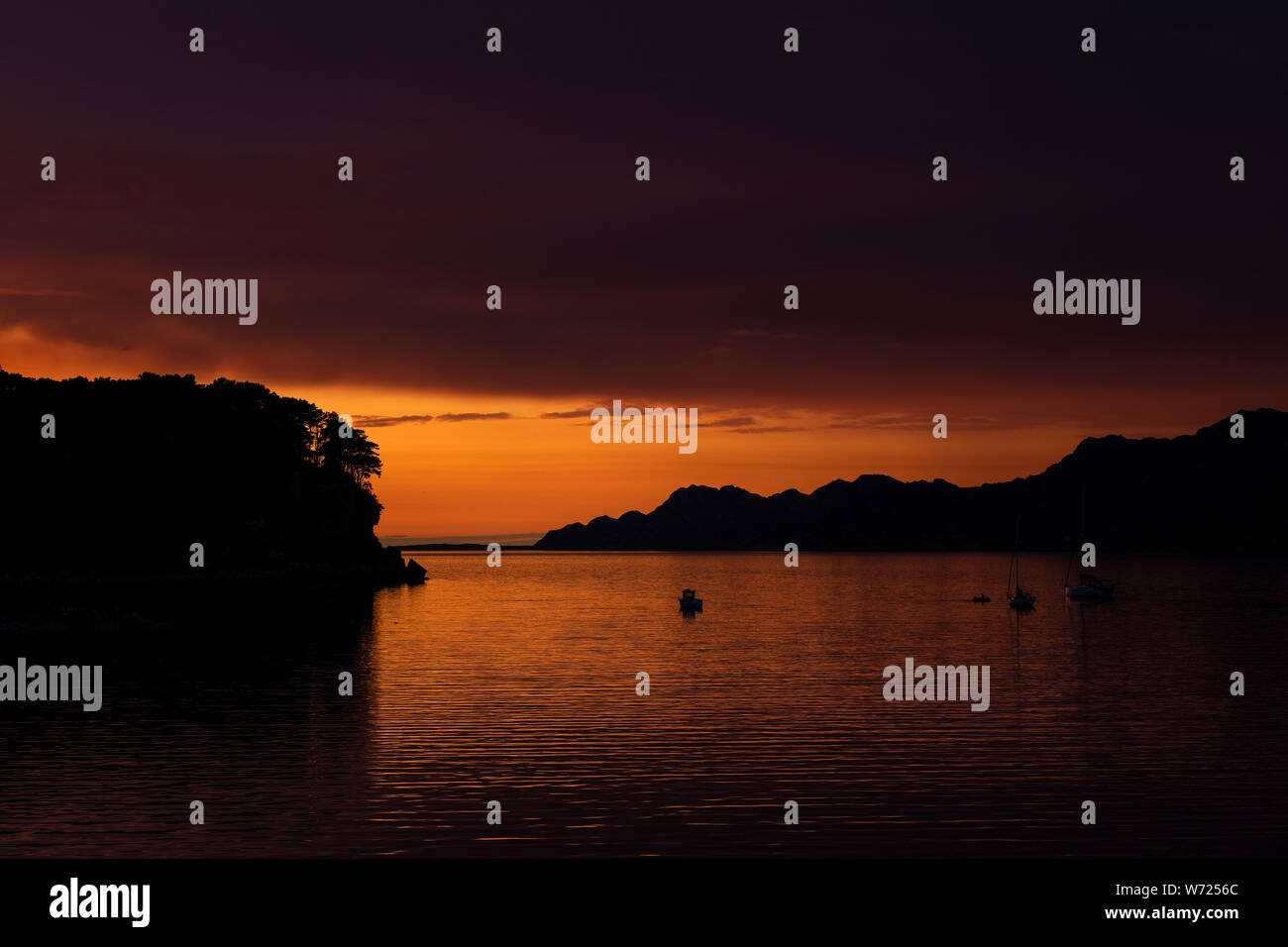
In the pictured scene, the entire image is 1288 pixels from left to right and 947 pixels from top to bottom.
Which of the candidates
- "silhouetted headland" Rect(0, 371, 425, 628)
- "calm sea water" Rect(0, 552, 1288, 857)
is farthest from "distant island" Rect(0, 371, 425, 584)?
"calm sea water" Rect(0, 552, 1288, 857)

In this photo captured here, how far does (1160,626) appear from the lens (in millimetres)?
117188

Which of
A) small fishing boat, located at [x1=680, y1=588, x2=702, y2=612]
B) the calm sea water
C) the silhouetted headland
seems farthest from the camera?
the silhouetted headland

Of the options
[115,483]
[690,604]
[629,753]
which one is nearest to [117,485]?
[115,483]

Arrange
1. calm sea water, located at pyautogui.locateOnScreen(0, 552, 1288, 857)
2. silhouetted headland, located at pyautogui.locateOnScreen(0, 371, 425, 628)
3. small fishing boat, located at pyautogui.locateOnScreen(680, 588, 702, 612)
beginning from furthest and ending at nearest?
silhouetted headland, located at pyautogui.locateOnScreen(0, 371, 425, 628), small fishing boat, located at pyautogui.locateOnScreen(680, 588, 702, 612), calm sea water, located at pyautogui.locateOnScreen(0, 552, 1288, 857)

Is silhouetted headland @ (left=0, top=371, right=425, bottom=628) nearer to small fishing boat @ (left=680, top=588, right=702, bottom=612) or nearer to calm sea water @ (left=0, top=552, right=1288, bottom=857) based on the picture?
small fishing boat @ (left=680, top=588, right=702, bottom=612)

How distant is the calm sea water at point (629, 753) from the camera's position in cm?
2852

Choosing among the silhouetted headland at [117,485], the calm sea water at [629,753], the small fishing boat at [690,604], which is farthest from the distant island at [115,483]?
the calm sea water at [629,753]

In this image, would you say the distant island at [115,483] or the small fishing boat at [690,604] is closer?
the small fishing boat at [690,604]

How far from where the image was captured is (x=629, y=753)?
40406mm

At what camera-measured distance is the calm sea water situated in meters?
28.5

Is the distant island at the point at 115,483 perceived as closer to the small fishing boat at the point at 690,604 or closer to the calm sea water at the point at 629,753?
the small fishing boat at the point at 690,604
